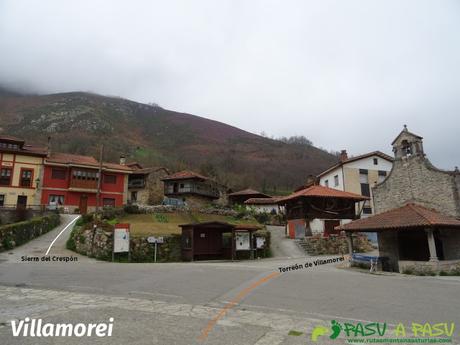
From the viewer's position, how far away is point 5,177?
139 feet

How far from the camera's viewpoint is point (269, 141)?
13262 centimetres

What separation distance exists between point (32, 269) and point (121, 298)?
8274 mm

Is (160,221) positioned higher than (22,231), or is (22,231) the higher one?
(160,221)

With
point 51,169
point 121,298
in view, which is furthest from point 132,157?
point 121,298

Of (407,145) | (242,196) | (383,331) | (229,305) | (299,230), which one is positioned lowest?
(383,331)

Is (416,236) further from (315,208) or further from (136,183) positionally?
(136,183)

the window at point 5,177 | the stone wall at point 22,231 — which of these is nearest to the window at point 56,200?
the window at point 5,177

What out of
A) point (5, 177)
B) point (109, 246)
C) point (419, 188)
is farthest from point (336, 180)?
point (5, 177)

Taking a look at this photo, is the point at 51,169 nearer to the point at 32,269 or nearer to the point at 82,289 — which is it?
the point at 32,269

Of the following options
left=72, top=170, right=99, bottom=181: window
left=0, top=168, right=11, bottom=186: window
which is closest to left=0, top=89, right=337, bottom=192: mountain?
left=72, top=170, right=99, bottom=181: window

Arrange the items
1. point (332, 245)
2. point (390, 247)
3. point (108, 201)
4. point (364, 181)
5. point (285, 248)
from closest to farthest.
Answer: point (390, 247), point (285, 248), point (332, 245), point (364, 181), point (108, 201)

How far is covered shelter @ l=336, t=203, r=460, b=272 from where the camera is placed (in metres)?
18.0

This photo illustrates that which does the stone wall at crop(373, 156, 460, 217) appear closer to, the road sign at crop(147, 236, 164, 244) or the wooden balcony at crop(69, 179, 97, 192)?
the road sign at crop(147, 236, 164, 244)

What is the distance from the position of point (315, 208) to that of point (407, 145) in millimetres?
12887
